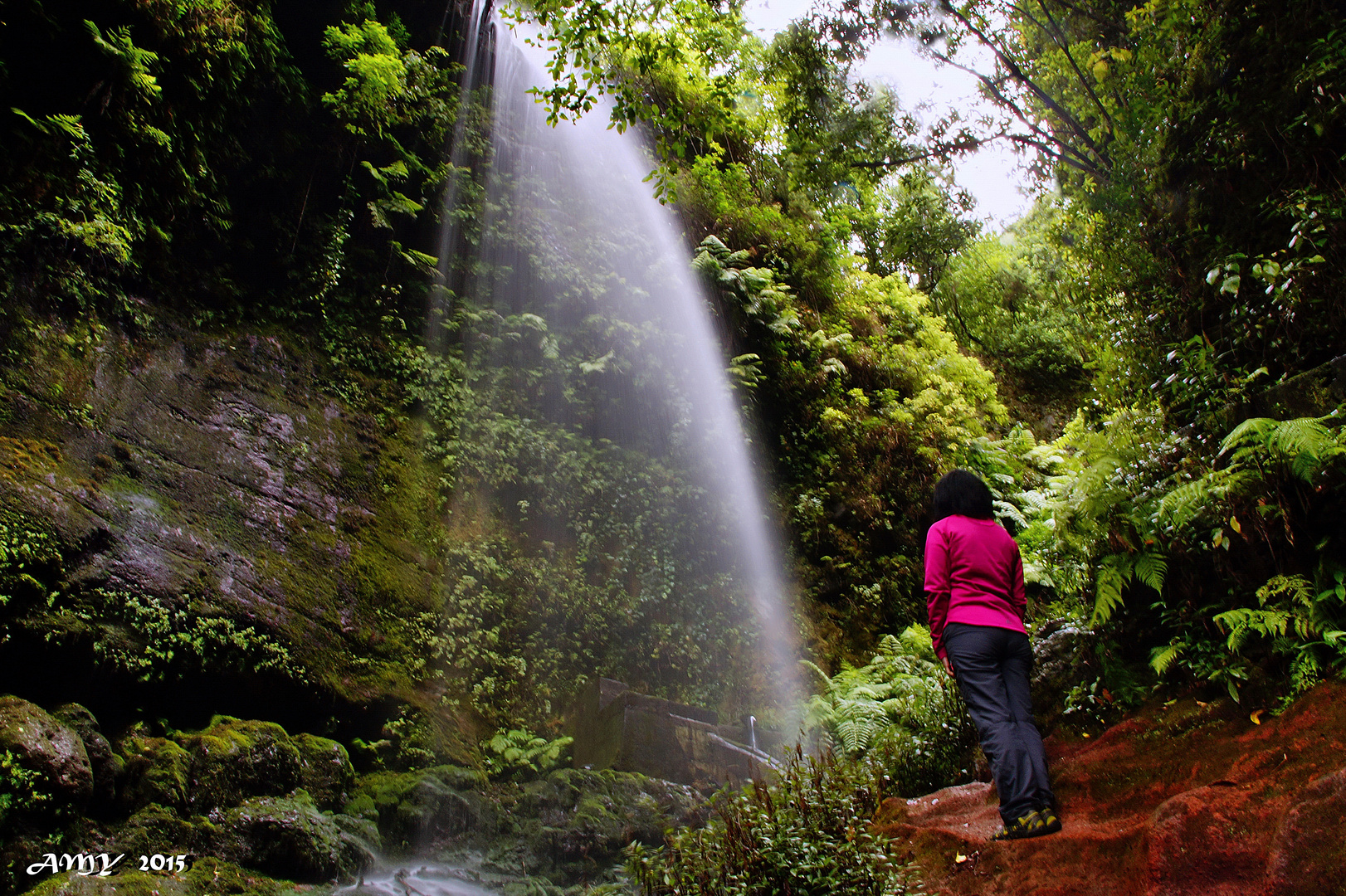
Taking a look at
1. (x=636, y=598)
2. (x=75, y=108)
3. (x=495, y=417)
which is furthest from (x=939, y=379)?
(x=75, y=108)

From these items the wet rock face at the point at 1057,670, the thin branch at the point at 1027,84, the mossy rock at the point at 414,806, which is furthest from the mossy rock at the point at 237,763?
the thin branch at the point at 1027,84

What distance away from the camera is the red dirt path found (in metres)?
2.18

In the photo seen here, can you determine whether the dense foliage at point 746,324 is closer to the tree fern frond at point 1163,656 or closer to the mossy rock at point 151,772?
the tree fern frond at point 1163,656

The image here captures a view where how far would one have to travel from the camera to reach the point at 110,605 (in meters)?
5.35

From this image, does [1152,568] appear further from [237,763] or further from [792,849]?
[237,763]

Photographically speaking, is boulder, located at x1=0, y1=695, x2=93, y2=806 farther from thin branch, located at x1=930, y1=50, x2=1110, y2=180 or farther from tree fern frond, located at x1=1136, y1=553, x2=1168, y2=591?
thin branch, located at x1=930, y1=50, x2=1110, y2=180

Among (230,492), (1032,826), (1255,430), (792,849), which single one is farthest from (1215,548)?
(230,492)

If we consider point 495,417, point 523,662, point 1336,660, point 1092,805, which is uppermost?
point 495,417

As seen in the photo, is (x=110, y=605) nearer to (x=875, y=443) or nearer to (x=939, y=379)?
(x=875, y=443)

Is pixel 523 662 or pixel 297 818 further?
pixel 523 662

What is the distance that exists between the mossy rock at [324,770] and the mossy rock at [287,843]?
0.39 metres

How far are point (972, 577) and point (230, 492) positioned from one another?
6985 mm

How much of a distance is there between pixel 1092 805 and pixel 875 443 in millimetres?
8424

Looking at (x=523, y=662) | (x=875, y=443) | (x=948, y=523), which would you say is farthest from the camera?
(x=875, y=443)
